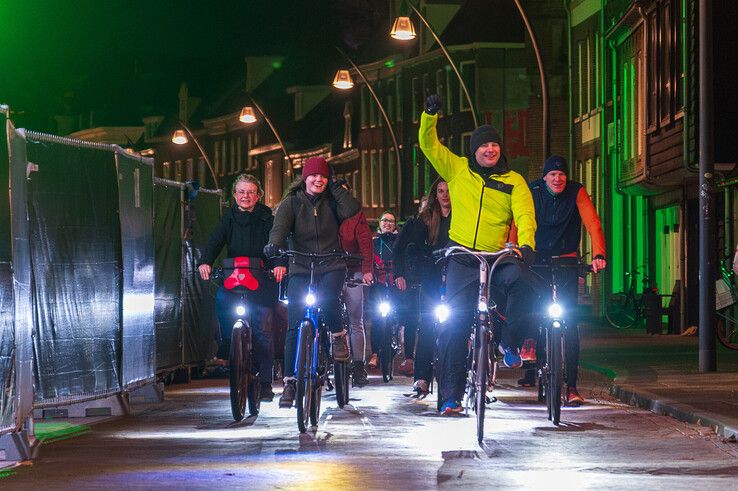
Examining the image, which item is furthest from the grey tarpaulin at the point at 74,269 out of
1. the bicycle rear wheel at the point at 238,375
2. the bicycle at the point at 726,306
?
the bicycle at the point at 726,306

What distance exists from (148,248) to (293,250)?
2818 millimetres

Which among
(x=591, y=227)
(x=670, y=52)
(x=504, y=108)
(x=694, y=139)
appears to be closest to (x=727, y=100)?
(x=694, y=139)

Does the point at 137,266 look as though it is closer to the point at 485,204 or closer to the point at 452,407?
the point at 452,407

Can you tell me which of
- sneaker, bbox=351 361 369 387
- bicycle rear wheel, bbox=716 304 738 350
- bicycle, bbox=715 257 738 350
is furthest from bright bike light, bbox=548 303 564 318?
bicycle rear wheel, bbox=716 304 738 350

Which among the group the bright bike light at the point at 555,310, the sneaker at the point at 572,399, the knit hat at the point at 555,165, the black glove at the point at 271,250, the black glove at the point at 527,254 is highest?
the knit hat at the point at 555,165

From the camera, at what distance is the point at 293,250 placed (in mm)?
12562

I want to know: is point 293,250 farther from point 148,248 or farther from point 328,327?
point 148,248

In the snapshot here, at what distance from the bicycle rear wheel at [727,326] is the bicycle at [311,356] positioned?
10675 millimetres

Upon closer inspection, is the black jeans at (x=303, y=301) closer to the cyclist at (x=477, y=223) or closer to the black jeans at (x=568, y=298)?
the cyclist at (x=477, y=223)

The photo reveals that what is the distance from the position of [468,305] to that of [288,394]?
1.53 meters

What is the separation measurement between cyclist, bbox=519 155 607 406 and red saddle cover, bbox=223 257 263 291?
88.5 inches

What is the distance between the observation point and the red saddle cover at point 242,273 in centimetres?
1338

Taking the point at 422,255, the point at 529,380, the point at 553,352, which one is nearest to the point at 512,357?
the point at 553,352

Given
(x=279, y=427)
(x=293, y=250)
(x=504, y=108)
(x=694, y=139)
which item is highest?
(x=504, y=108)
